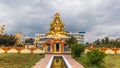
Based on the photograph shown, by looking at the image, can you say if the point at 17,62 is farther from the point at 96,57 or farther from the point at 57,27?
the point at 57,27

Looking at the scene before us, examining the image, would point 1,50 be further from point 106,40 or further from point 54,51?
point 106,40

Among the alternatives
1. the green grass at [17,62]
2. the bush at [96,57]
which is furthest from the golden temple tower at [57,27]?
the bush at [96,57]

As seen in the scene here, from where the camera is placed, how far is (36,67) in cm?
1523

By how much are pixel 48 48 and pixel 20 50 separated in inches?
156

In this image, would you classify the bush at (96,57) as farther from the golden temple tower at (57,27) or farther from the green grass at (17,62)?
the golden temple tower at (57,27)

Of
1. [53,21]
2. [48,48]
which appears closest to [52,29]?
[53,21]

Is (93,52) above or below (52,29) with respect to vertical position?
below

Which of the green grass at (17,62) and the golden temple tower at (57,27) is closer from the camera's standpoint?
the green grass at (17,62)

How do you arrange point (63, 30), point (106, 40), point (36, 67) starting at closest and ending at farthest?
point (36, 67) < point (63, 30) < point (106, 40)

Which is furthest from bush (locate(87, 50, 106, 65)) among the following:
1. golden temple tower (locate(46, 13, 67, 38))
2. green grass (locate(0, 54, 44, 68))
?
golden temple tower (locate(46, 13, 67, 38))

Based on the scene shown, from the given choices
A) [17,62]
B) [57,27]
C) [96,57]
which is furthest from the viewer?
[57,27]

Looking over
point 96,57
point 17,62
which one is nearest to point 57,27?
point 17,62

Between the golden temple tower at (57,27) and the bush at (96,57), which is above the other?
the golden temple tower at (57,27)

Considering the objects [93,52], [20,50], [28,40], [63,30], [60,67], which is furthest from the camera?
[28,40]
